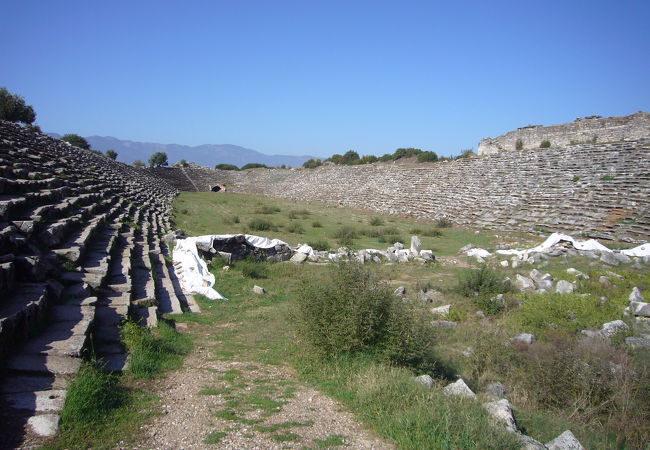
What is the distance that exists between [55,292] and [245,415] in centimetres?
349

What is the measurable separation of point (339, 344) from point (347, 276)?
1029mm

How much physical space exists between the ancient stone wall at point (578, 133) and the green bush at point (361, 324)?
23817 mm

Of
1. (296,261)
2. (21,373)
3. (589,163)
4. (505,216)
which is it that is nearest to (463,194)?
(505,216)

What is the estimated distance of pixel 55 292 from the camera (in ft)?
19.3

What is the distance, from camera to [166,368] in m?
5.37

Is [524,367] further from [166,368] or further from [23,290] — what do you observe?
[23,290]

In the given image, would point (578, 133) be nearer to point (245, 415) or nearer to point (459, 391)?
point (459, 391)

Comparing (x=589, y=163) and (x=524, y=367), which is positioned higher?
(x=589, y=163)

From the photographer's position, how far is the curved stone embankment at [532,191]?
1942 cm

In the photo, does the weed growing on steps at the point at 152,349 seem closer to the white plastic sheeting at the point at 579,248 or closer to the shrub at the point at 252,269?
the shrub at the point at 252,269

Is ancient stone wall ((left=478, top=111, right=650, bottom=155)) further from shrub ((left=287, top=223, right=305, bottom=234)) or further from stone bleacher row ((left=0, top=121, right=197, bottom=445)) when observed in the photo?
stone bleacher row ((left=0, top=121, right=197, bottom=445))

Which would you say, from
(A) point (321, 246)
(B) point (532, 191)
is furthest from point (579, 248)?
(B) point (532, 191)

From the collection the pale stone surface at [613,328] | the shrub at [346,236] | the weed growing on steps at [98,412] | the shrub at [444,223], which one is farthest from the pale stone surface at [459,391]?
the shrub at [444,223]

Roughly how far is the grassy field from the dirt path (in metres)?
0.04
